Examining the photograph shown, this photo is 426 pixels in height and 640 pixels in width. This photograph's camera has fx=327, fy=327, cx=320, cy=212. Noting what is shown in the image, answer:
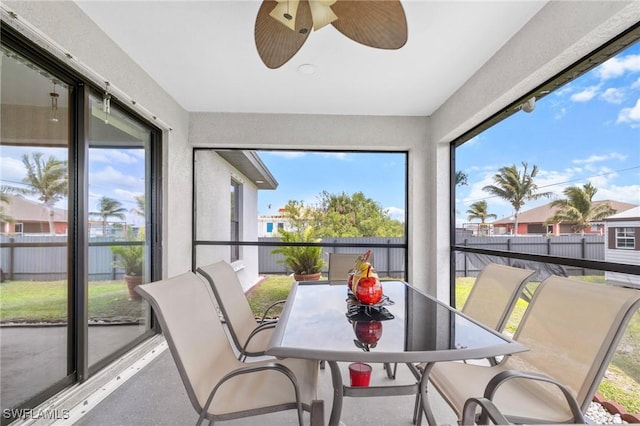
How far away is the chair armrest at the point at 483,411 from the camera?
4.11 ft

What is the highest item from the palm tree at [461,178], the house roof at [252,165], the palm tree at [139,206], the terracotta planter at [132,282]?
the house roof at [252,165]

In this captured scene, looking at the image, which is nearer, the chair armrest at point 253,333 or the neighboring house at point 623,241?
the neighboring house at point 623,241

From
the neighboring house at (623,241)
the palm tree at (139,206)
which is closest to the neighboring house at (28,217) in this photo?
the palm tree at (139,206)

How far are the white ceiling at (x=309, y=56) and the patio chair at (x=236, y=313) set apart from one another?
1.74m

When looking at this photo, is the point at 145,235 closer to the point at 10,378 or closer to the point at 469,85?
the point at 10,378

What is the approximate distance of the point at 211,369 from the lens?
175cm

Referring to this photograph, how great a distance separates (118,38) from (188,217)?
2.18 m

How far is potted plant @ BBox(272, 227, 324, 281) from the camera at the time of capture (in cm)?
438

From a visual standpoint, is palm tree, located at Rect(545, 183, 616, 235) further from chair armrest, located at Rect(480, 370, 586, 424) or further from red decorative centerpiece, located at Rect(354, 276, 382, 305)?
red decorative centerpiece, located at Rect(354, 276, 382, 305)

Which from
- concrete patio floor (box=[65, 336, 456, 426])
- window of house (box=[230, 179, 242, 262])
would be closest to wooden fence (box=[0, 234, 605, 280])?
concrete patio floor (box=[65, 336, 456, 426])

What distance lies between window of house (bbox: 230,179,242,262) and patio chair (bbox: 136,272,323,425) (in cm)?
255

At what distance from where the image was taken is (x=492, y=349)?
142 cm

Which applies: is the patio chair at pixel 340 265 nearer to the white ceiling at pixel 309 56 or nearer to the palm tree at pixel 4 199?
the white ceiling at pixel 309 56

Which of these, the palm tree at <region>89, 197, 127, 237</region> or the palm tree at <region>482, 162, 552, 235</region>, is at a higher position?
the palm tree at <region>482, 162, 552, 235</region>
